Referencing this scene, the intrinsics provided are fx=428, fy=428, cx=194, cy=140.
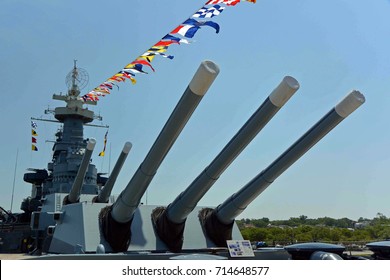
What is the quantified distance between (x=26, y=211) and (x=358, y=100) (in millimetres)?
19182

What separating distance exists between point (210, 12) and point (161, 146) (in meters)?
2.15

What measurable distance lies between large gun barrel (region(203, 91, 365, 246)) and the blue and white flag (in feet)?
7.65

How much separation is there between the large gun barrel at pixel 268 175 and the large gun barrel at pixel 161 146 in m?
1.82

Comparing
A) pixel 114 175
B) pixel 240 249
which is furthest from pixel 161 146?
pixel 114 175

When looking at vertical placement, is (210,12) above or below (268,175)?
above

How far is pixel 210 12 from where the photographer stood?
6.42 metres

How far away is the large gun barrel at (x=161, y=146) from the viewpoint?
17.9 feet

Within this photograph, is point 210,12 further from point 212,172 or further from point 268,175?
point 268,175

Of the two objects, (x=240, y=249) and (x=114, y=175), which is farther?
(x=114, y=175)

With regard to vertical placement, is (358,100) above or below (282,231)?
below

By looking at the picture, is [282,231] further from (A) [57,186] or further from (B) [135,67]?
(B) [135,67]

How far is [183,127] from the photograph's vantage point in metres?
5.97

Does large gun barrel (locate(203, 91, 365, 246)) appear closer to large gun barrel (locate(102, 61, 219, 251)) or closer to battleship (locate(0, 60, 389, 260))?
battleship (locate(0, 60, 389, 260))
